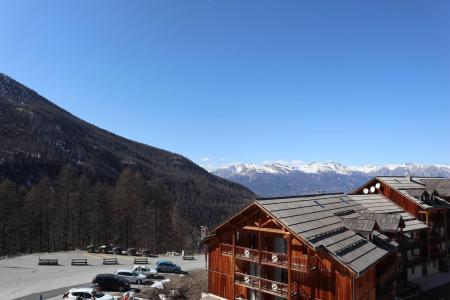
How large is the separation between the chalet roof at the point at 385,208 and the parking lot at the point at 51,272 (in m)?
25.6

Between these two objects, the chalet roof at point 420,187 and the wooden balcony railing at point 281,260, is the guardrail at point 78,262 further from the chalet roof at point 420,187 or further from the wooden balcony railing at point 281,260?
the chalet roof at point 420,187

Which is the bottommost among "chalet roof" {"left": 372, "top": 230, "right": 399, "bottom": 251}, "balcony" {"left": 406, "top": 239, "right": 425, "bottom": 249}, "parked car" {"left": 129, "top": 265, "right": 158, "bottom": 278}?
"parked car" {"left": 129, "top": 265, "right": 158, "bottom": 278}

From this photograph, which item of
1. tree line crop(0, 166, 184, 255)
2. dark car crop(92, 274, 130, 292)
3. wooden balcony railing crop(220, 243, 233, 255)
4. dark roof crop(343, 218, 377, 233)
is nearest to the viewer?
dark roof crop(343, 218, 377, 233)

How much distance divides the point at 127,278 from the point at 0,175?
6871 inches

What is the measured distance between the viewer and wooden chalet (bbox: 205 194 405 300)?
2994 centimetres

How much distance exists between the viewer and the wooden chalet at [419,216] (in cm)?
4922

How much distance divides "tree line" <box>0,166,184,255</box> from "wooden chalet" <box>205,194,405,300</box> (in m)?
45.3

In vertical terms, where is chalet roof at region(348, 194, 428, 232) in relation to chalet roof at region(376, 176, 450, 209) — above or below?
below

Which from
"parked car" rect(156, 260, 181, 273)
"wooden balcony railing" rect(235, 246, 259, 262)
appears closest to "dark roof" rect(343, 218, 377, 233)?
"wooden balcony railing" rect(235, 246, 259, 262)

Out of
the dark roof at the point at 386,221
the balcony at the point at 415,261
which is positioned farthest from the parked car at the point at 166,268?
the balcony at the point at 415,261

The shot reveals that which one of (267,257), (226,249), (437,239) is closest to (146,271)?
(226,249)

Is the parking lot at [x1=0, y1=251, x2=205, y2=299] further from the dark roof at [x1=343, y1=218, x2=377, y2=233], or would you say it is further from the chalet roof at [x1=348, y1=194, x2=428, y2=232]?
the dark roof at [x1=343, y1=218, x2=377, y2=233]

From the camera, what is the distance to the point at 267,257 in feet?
111

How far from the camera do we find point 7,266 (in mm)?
55156
